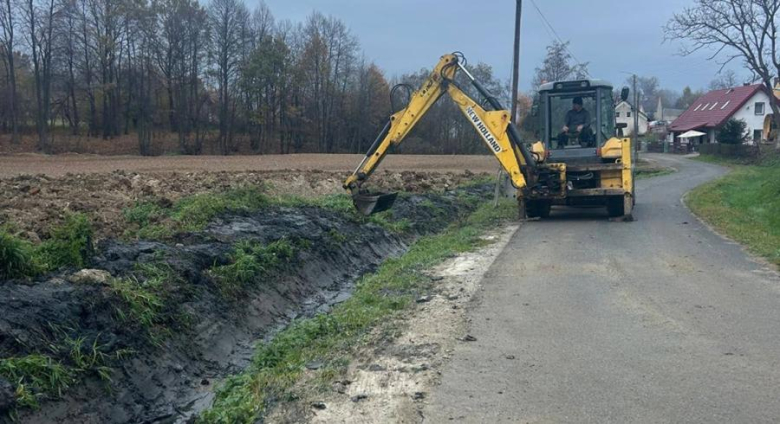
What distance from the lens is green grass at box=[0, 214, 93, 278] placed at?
7547mm

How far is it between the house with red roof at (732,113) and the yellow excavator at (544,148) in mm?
57758

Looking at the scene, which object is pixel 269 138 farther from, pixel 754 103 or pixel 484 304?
pixel 484 304

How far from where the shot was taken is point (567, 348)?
6.82 meters

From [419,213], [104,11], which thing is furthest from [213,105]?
[419,213]

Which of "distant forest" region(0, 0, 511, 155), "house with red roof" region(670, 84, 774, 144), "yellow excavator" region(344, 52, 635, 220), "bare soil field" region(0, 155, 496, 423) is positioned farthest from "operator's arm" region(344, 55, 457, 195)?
"house with red roof" region(670, 84, 774, 144)

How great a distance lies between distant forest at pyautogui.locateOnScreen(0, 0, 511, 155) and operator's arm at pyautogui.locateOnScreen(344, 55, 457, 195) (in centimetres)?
4150

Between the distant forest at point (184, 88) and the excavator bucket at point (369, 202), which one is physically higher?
the distant forest at point (184, 88)

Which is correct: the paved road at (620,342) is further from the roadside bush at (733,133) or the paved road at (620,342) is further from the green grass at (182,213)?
the roadside bush at (733,133)

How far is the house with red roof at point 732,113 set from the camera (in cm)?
7094

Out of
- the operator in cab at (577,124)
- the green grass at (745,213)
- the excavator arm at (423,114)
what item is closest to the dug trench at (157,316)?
the excavator arm at (423,114)

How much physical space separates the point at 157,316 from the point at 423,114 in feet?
31.5

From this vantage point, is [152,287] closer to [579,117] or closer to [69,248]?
[69,248]

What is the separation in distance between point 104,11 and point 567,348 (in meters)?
57.0

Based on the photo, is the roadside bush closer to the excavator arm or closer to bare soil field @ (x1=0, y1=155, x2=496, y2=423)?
the excavator arm
